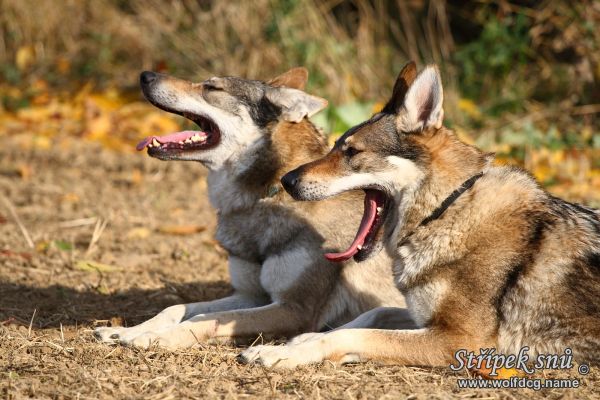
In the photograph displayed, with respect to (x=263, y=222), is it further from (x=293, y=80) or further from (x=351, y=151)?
(x=293, y=80)

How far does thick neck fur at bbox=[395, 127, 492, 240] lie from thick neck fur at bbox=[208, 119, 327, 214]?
1083 mm

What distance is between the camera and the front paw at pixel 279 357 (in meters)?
4.39

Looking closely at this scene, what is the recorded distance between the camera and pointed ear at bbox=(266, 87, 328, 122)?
18.5 ft

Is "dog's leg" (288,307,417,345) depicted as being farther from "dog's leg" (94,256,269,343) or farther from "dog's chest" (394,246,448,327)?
"dog's leg" (94,256,269,343)

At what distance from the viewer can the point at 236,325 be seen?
16.6 ft

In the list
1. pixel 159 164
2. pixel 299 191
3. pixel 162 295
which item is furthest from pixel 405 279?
pixel 159 164

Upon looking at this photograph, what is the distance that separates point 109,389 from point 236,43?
7879mm

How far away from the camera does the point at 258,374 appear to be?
425cm

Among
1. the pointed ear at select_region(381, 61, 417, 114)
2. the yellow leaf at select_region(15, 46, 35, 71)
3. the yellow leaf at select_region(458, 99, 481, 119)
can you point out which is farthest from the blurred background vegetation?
the pointed ear at select_region(381, 61, 417, 114)

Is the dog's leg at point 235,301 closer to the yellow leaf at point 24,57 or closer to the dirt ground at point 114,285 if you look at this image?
the dirt ground at point 114,285

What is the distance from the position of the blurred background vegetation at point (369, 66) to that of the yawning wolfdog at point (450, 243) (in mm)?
4542

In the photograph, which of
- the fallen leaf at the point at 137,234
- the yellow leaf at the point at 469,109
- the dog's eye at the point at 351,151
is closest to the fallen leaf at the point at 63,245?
the fallen leaf at the point at 137,234

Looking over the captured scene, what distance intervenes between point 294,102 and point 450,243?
170 cm

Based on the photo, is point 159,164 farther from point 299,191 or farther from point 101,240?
point 299,191
